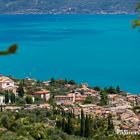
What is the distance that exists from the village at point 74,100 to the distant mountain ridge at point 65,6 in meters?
102

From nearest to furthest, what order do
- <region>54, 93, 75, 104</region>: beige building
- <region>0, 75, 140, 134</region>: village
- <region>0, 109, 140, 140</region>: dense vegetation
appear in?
1. <region>0, 109, 140, 140</region>: dense vegetation
2. <region>0, 75, 140, 134</region>: village
3. <region>54, 93, 75, 104</region>: beige building

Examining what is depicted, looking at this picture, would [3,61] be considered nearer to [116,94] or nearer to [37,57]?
[37,57]

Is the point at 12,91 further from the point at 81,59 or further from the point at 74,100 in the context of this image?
the point at 81,59

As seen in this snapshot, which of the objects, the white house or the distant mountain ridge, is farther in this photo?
the distant mountain ridge

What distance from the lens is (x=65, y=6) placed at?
453ft

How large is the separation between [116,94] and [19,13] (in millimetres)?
115994

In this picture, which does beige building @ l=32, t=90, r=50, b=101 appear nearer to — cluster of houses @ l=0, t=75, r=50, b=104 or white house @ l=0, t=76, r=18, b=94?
cluster of houses @ l=0, t=75, r=50, b=104

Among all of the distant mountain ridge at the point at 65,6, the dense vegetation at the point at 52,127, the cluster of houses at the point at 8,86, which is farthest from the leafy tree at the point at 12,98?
the distant mountain ridge at the point at 65,6

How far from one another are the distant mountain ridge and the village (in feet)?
334

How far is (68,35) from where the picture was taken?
67688 millimetres

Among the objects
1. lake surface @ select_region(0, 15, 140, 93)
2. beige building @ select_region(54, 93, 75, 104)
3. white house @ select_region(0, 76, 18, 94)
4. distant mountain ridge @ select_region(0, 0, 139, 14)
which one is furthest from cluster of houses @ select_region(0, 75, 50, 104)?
distant mountain ridge @ select_region(0, 0, 139, 14)

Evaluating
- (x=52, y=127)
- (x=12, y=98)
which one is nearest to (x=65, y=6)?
(x=12, y=98)

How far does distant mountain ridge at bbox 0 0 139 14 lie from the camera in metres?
131

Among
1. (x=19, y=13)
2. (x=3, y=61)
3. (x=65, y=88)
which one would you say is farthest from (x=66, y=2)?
(x=65, y=88)
